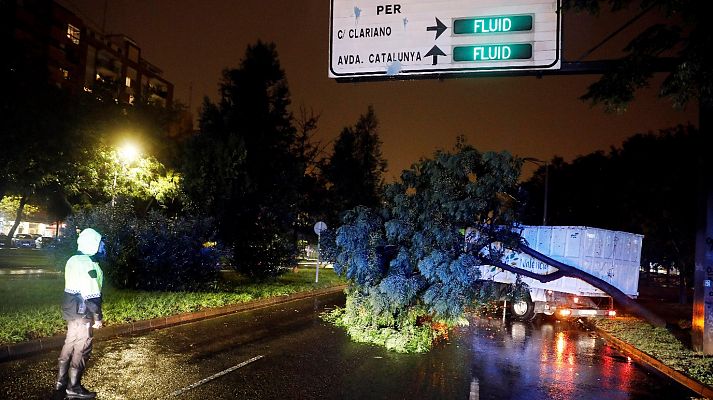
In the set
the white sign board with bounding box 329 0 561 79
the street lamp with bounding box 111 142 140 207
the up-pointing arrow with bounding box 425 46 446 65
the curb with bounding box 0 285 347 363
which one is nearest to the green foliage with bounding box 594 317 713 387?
the white sign board with bounding box 329 0 561 79

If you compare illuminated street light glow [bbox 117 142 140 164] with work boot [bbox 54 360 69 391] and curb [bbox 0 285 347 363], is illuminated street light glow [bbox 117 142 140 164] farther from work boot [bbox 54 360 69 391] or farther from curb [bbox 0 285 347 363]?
work boot [bbox 54 360 69 391]

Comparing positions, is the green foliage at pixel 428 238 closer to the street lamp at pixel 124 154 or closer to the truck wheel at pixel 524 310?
the truck wheel at pixel 524 310

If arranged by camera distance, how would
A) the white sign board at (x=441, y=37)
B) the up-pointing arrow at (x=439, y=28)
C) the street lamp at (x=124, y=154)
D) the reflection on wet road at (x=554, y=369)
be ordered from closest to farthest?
the reflection on wet road at (x=554, y=369)
the white sign board at (x=441, y=37)
the up-pointing arrow at (x=439, y=28)
the street lamp at (x=124, y=154)

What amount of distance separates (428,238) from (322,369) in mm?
4599

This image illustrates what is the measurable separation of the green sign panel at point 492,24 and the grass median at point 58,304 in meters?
9.06

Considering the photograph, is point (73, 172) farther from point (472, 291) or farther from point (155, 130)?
point (472, 291)

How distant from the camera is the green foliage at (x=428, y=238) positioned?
1220 cm

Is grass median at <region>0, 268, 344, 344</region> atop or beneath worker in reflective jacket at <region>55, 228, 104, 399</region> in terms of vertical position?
beneath

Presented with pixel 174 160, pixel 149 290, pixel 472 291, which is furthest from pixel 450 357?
pixel 174 160

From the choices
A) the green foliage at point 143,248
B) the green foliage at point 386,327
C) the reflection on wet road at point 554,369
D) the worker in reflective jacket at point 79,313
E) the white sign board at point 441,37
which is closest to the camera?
the worker in reflective jacket at point 79,313

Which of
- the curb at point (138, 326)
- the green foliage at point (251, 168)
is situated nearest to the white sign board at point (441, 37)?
the curb at point (138, 326)

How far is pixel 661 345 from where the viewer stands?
42.2 feet

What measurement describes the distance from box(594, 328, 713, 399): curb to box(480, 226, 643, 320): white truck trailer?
151cm

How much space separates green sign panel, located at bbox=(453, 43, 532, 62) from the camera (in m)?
10.7
